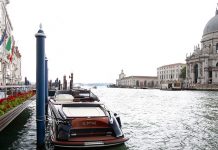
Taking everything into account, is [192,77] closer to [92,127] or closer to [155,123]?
[155,123]

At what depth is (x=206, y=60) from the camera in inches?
4419

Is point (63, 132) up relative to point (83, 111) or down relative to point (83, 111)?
down

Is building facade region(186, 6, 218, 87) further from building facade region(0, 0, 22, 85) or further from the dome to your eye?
building facade region(0, 0, 22, 85)

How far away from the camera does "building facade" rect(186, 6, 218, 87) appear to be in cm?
11138

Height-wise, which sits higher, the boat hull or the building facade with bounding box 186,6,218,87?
the building facade with bounding box 186,6,218,87

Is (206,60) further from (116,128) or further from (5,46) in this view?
(116,128)

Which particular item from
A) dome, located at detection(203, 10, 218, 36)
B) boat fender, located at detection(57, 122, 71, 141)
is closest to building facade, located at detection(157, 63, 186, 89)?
dome, located at detection(203, 10, 218, 36)

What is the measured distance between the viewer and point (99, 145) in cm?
962

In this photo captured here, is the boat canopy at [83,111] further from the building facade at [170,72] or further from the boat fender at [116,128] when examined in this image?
the building facade at [170,72]

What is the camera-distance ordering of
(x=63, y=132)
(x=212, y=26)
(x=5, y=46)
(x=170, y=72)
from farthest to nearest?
(x=170, y=72)
(x=212, y=26)
(x=5, y=46)
(x=63, y=132)

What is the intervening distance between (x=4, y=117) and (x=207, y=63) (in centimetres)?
10763

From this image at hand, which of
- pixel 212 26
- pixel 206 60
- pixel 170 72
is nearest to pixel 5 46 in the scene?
pixel 206 60

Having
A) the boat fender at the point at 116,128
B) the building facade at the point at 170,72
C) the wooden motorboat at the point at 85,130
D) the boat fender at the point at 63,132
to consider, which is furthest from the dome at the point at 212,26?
the boat fender at the point at 63,132

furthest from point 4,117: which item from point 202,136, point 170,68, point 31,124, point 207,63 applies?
point 170,68
